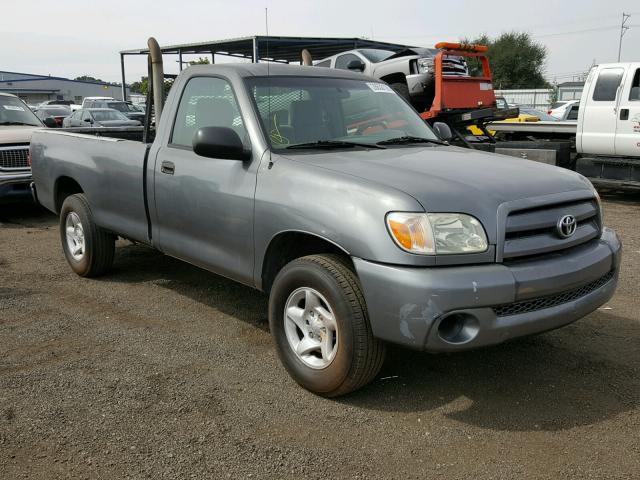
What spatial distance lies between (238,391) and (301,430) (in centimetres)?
56

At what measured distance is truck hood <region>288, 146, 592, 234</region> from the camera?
3066 mm

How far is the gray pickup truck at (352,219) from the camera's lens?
2.97 m

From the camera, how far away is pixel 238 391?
11.6 feet

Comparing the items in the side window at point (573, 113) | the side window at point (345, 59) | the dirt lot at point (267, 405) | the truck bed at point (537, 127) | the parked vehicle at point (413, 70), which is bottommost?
the dirt lot at point (267, 405)

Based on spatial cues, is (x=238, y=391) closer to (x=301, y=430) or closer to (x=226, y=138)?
(x=301, y=430)

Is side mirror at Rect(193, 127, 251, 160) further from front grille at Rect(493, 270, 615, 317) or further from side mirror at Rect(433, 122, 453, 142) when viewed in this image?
side mirror at Rect(433, 122, 453, 142)

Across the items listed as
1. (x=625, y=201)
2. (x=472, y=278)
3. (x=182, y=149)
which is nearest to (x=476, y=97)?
(x=625, y=201)

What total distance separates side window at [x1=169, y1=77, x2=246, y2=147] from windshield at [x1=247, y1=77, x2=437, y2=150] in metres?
0.19

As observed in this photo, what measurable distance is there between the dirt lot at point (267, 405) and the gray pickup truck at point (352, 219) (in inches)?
14.7

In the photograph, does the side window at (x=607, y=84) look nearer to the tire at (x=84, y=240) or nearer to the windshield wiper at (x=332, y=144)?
the windshield wiper at (x=332, y=144)

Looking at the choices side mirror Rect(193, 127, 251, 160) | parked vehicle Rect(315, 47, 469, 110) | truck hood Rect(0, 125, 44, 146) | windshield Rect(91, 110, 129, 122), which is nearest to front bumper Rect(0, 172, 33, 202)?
truck hood Rect(0, 125, 44, 146)

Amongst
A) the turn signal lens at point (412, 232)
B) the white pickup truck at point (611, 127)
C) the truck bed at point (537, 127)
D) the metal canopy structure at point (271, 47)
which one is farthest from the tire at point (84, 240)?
the metal canopy structure at point (271, 47)

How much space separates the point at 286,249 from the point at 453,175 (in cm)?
107

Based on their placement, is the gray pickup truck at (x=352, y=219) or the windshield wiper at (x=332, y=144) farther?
the windshield wiper at (x=332, y=144)
